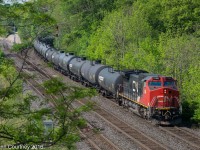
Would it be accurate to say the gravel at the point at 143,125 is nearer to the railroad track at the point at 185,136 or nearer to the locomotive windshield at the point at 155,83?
the railroad track at the point at 185,136

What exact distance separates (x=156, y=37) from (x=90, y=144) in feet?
105

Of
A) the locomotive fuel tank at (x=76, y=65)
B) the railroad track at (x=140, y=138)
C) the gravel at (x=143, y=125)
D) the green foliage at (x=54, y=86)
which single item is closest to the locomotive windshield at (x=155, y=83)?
the gravel at (x=143, y=125)

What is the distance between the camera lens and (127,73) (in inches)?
1134

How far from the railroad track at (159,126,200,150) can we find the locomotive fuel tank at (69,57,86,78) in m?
19.1

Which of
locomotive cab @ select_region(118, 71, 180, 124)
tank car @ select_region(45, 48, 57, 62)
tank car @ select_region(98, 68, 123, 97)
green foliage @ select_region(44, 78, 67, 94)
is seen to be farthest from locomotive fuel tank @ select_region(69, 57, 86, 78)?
green foliage @ select_region(44, 78, 67, 94)

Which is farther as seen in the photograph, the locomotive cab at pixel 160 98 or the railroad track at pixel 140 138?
the locomotive cab at pixel 160 98

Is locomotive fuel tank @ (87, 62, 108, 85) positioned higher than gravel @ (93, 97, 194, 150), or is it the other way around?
locomotive fuel tank @ (87, 62, 108, 85)

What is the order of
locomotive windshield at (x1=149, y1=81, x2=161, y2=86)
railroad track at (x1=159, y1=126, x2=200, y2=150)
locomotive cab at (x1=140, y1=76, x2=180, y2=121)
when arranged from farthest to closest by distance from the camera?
locomotive windshield at (x1=149, y1=81, x2=161, y2=86)
locomotive cab at (x1=140, y1=76, x2=180, y2=121)
railroad track at (x1=159, y1=126, x2=200, y2=150)

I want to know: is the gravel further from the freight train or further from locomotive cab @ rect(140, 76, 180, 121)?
locomotive cab @ rect(140, 76, 180, 121)

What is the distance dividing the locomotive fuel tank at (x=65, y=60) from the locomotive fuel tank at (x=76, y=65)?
2.91 ft

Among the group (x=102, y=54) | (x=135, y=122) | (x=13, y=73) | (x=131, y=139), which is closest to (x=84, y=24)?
(x=102, y=54)

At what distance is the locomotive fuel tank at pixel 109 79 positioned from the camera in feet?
99.4

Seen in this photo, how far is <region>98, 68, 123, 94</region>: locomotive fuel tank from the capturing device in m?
30.3

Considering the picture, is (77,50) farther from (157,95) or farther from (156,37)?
(157,95)
